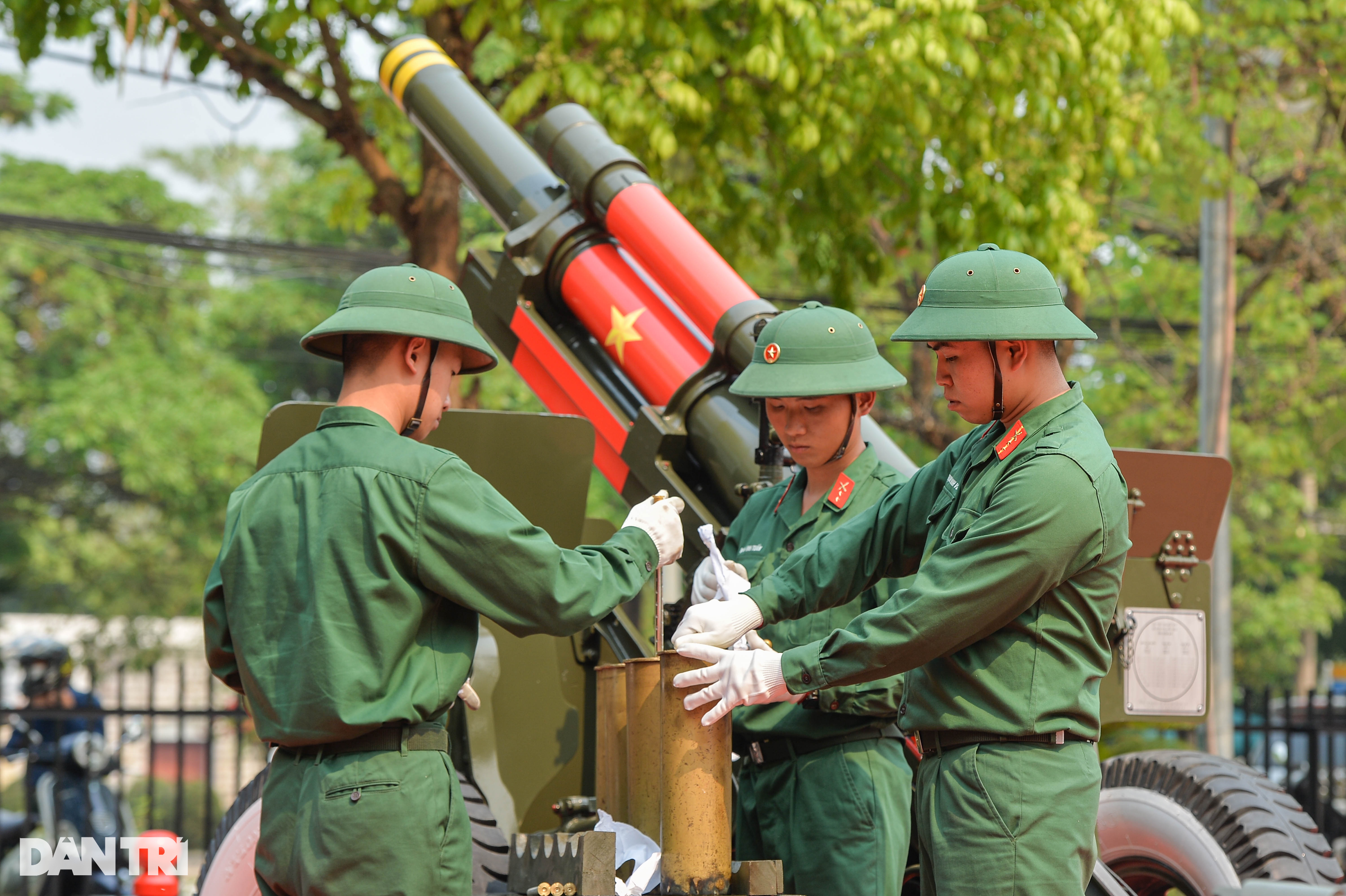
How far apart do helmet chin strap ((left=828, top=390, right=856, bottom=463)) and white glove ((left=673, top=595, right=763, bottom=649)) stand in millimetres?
708

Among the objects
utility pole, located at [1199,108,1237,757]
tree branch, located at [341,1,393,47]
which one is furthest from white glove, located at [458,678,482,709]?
utility pole, located at [1199,108,1237,757]

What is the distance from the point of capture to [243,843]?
4.05 metres

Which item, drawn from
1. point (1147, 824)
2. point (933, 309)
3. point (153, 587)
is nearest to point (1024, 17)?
point (1147, 824)

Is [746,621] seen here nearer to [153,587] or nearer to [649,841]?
[649,841]

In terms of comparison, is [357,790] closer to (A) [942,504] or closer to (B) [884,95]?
(A) [942,504]

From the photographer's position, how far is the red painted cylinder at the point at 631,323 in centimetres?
480

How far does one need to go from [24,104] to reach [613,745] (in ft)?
57.5

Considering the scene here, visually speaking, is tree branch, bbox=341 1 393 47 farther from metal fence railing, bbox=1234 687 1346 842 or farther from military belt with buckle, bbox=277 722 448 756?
metal fence railing, bbox=1234 687 1346 842

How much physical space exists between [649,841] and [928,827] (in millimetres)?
656

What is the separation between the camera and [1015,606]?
2.67 m

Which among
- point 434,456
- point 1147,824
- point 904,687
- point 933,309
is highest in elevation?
point 933,309

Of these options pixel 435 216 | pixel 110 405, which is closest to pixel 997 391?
pixel 435 216

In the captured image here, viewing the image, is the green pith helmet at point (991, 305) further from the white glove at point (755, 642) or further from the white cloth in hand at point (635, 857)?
the white cloth in hand at point (635, 857)

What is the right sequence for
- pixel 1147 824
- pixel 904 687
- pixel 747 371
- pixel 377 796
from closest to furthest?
pixel 377 796 → pixel 904 687 → pixel 747 371 → pixel 1147 824
